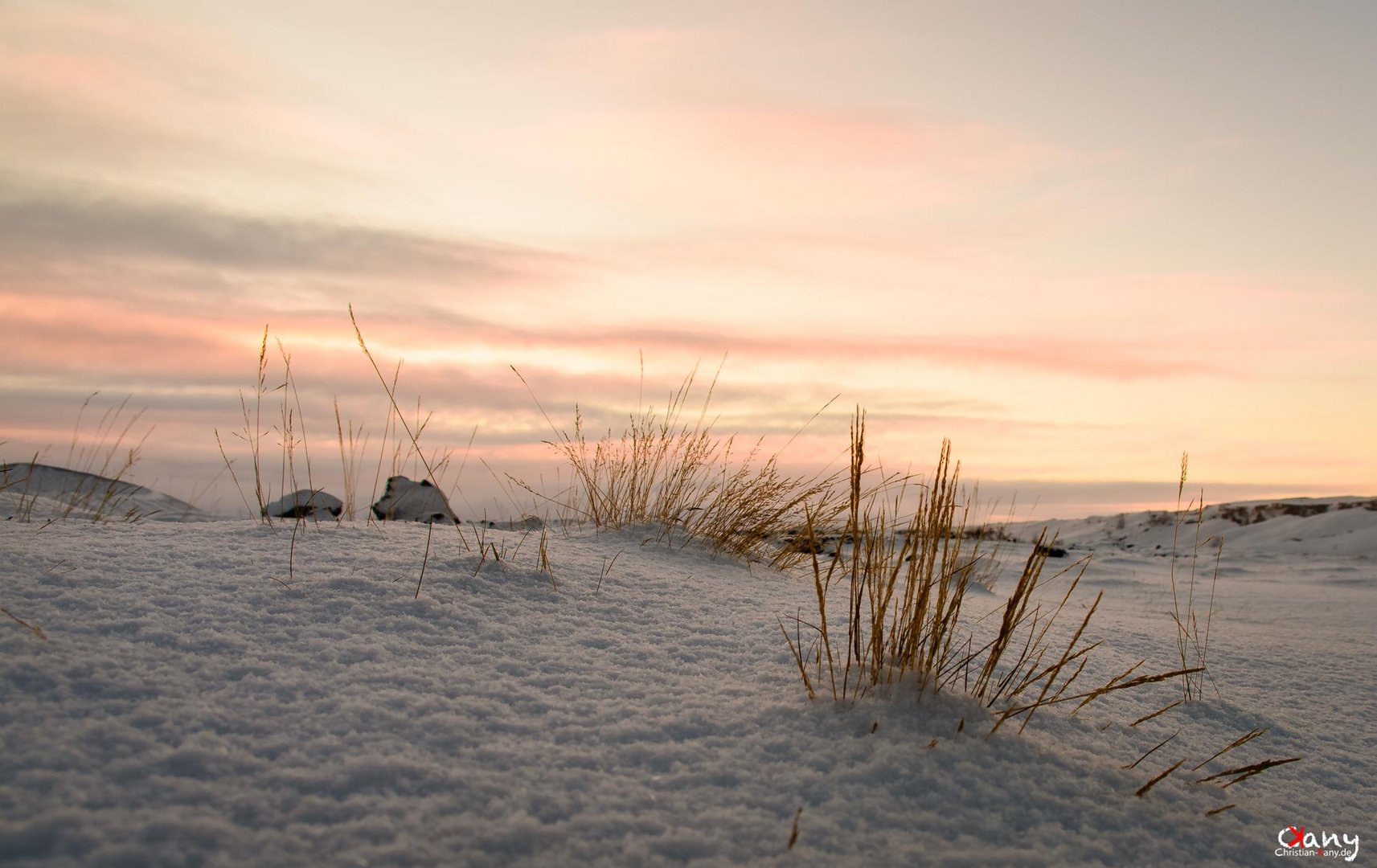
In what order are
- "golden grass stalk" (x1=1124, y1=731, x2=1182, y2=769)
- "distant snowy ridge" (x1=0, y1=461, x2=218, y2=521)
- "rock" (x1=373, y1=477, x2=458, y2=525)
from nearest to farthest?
"golden grass stalk" (x1=1124, y1=731, x2=1182, y2=769) → "distant snowy ridge" (x1=0, y1=461, x2=218, y2=521) → "rock" (x1=373, y1=477, x2=458, y2=525)

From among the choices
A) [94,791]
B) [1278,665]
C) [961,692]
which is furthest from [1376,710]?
[94,791]

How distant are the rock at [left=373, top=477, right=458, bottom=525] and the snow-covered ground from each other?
293 centimetres

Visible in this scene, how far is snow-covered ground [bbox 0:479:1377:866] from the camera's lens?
1.27m

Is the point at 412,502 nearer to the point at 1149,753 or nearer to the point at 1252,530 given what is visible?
the point at 1149,753

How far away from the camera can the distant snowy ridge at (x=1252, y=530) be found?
7.92 m

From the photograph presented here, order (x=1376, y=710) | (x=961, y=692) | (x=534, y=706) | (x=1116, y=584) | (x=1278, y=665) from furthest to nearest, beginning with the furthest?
(x=1116, y=584), (x=1278, y=665), (x=1376, y=710), (x=961, y=692), (x=534, y=706)

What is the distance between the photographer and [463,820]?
129cm

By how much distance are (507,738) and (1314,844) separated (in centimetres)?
163

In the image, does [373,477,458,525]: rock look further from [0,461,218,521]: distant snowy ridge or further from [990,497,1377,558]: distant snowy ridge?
[990,497,1377,558]: distant snowy ridge

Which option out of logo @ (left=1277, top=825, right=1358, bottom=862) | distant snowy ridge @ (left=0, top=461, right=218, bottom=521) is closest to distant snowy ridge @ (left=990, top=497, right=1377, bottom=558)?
logo @ (left=1277, top=825, right=1358, bottom=862)

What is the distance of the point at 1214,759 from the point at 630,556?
78.4 inches

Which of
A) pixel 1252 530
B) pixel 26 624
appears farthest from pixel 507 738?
pixel 1252 530

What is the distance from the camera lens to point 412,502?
576 centimetres

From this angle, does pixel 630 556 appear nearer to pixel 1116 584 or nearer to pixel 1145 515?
pixel 1116 584
